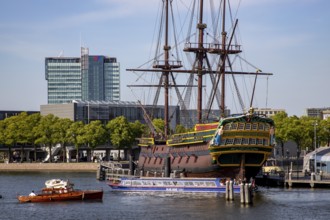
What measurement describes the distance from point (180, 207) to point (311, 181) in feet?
102

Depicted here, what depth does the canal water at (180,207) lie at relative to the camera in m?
90.1

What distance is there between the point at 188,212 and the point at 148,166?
56.3 m

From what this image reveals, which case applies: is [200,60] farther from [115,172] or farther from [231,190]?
[231,190]

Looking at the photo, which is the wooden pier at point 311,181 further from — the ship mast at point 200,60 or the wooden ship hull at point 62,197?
the wooden ship hull at point 62,197

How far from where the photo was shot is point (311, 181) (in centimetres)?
12150

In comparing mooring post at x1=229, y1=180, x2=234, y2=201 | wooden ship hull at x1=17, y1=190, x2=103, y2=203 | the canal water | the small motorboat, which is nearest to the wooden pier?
the canal water

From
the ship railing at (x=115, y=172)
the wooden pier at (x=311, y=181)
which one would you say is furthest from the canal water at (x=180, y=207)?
the ship railing at (x=115, y=172)

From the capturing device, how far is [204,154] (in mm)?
121500

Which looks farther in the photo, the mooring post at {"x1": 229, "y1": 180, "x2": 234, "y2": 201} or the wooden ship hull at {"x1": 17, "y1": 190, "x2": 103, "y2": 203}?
the wooden ship hull at {"x1": 17, "y1": 190, "x2": 103, "y2": 203}

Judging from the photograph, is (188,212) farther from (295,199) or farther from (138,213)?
(295,199)

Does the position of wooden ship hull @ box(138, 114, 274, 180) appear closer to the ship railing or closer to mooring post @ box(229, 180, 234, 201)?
mooring post @ box(229, 180, 234, 201)

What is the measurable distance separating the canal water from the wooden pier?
88.9 inches

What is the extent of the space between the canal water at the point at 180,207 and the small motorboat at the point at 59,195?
138cm

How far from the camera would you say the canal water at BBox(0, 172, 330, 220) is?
9012cm
